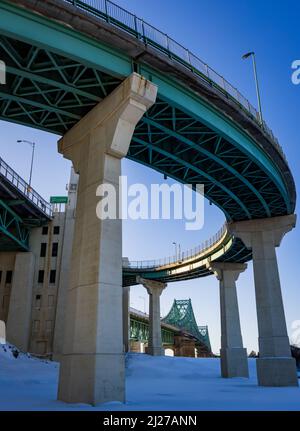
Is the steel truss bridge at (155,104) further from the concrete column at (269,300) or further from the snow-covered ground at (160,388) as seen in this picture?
the snow-covered ground at (160,388)

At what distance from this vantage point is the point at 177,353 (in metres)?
104

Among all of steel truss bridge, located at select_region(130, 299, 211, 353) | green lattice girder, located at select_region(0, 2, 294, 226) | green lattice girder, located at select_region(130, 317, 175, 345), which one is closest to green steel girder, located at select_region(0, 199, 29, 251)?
green lattice girder, located at select_region(0, 2, 294, 226)

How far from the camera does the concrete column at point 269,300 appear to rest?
77.4 feet

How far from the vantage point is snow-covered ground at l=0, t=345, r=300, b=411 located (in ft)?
39.4

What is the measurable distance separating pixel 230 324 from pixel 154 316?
58.9 ft

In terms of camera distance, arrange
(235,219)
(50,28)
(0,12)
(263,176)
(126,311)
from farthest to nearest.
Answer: (126,311), (235,219), (263,176), (50,28), (0,12)

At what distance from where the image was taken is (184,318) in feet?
421

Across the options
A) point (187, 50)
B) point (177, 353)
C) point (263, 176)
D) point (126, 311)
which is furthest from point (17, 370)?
point (177, 353)

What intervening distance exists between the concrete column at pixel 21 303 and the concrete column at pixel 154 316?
16.4 m

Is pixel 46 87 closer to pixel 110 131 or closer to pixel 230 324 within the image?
pixel 110 131

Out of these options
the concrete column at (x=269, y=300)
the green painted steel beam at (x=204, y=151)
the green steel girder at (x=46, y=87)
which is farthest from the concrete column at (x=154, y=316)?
the green steel girder at (x=46, y=87)
